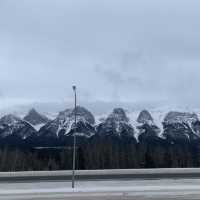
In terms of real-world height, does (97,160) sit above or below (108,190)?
above

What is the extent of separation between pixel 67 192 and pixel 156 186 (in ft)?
24.9

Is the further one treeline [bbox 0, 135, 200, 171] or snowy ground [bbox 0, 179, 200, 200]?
treeline [bbox 0, 135, 200, 171]

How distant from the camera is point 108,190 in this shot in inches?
1692

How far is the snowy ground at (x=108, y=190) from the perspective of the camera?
38094 mm

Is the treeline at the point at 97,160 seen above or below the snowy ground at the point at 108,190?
above

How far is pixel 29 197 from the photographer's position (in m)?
38.5

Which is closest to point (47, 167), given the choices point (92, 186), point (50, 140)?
point (92, 186)

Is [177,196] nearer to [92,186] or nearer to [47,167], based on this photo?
[92,186]

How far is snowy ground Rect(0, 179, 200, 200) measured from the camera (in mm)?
38094

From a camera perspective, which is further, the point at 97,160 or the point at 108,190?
the point at 97,160

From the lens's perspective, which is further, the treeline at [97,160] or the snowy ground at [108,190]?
the treeline at [97,160]

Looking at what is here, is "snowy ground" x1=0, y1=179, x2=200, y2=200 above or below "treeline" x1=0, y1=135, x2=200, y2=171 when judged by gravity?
below

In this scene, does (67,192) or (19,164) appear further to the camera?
(19,164)

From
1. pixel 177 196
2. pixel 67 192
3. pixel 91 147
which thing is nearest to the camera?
pixel 177 196
